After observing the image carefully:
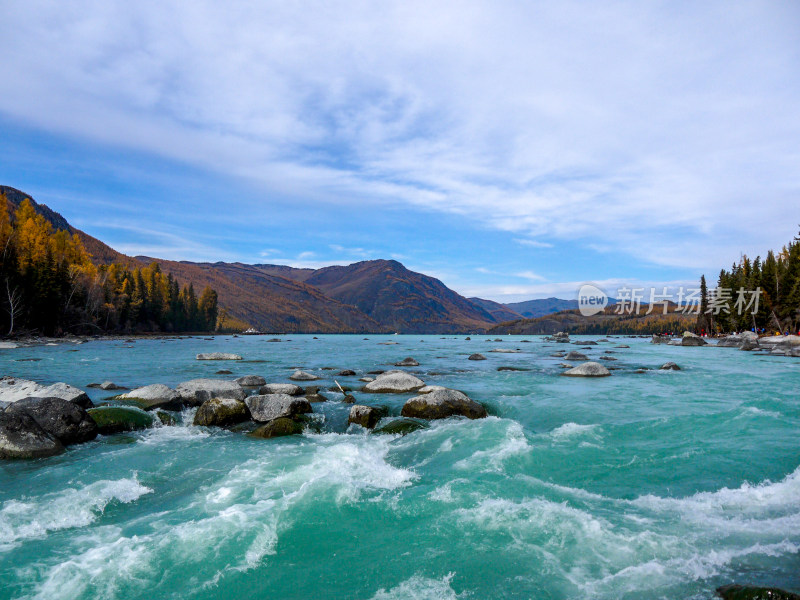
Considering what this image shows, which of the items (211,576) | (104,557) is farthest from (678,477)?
(104,557)

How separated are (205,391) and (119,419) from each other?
423 cm

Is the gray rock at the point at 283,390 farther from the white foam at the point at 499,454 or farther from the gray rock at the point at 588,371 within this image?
the gray rock at the point at 588,371

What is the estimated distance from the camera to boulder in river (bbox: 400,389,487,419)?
17273mm

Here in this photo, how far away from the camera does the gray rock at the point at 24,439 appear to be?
1223 cm

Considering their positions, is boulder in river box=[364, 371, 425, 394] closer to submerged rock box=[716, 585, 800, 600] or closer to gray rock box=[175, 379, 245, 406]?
gray rock box=[175, 379, 245, 406]

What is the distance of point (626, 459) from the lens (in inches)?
488

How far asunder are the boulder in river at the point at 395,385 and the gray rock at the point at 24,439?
13.5 m

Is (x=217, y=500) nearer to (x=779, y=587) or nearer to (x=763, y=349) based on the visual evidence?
(x=779, y=587)

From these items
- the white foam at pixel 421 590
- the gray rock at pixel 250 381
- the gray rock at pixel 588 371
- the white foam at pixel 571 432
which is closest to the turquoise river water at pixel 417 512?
the white foam at pixel 421 590

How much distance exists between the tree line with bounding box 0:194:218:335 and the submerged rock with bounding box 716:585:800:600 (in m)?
82.5

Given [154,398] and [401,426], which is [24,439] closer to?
[154,398]

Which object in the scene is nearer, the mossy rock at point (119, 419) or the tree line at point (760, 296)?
the mossy rock at point (119, 419)

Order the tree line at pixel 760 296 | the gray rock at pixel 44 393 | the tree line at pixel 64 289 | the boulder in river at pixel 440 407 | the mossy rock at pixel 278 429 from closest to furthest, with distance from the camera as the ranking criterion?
the mossy rock at pixel 278 429, the gray rock at pixel 44 393, the boulder in river at pixel 440 407, the tree line at pixel 64 289, the tree line at pixel 760 296

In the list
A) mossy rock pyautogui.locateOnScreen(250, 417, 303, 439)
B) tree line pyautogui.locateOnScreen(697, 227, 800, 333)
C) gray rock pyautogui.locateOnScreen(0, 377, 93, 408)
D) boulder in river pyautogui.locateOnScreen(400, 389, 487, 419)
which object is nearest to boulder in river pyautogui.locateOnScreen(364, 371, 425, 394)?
boulder in river pyautogui.locateOnScreen(400, 389, 487, 419)
